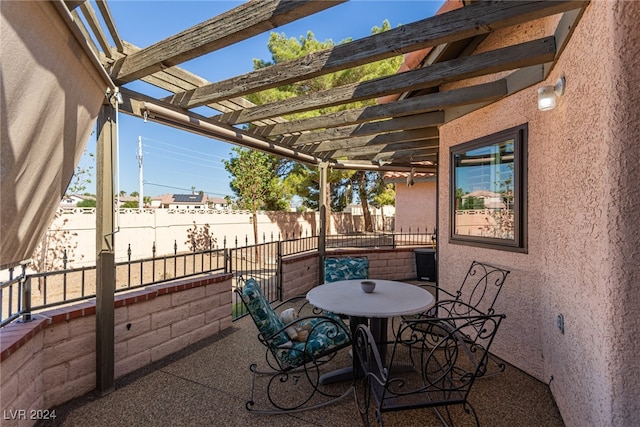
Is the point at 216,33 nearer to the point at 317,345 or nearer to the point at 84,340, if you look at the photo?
the point at 317,345

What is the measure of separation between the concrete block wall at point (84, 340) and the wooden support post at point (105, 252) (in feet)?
0.30

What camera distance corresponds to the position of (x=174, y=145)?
1104 inches

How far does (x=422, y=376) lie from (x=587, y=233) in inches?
59.8

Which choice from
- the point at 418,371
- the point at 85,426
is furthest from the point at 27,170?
the point at 418,371

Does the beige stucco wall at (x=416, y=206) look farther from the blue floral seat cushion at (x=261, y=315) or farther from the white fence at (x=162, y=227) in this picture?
A: the blue floral seat cushion at (x=261, y=315)

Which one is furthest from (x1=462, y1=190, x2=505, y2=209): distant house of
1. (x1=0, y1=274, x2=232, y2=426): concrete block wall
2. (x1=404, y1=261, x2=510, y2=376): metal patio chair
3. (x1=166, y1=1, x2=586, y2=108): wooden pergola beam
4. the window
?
(x1=0, y1=274, x2=232, y2=426): concrete block wall

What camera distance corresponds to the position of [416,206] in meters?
11.3

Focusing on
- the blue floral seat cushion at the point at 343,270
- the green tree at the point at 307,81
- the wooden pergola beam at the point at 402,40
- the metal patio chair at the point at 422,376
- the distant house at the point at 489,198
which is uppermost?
the green tree at the point at 307,81

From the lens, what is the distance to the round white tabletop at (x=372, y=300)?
8.48 ft

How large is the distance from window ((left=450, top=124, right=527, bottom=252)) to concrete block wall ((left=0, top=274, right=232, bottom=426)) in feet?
11.2

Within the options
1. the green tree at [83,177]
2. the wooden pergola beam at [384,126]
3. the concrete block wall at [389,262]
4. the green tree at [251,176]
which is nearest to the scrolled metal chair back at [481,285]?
the wooden pergola beam at [384,126]

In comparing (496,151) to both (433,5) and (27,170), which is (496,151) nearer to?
(433,5)

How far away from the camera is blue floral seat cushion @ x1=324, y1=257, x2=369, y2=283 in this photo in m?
4.56

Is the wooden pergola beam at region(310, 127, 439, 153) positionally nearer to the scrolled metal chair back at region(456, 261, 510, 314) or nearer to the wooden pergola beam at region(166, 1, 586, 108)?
the scrolled metal chair back at region(456, 261, 510, 314)
